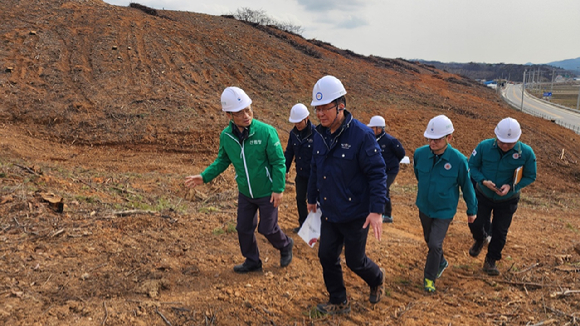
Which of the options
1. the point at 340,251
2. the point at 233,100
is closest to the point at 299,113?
the point at 233,100

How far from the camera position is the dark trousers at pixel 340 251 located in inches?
127

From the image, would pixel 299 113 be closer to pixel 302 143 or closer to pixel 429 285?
pixel 302 143

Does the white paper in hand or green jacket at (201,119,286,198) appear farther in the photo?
green jacket at (201,119,286,198)

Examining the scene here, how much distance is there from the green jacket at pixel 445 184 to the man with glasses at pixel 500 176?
1.98 ft

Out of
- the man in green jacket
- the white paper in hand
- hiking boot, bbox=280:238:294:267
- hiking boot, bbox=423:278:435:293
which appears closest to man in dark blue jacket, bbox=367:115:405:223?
hiking boot, bbox=423:278:435:293

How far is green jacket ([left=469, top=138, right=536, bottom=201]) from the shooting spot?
437 cm

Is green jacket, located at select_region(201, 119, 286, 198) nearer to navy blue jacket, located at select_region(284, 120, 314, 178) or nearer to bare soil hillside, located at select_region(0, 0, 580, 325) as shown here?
bare soil hillside, located at select_region(0, 0, 580, 325)

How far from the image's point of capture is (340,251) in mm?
3436

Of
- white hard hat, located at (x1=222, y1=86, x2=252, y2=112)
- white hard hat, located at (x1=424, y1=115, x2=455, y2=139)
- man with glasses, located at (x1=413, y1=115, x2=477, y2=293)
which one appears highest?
white hard hat, located at (x1=222, y1=86, x2=252, y2=112)

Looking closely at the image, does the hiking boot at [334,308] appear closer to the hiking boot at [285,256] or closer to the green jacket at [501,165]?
the hiking boot at [285,256]

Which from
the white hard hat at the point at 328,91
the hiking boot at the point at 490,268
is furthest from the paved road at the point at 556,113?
the white hard hat at the point at 328,91

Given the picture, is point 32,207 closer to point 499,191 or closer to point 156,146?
point 499,191

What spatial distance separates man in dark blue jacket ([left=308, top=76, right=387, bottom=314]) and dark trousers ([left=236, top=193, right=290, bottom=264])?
2.47 ft

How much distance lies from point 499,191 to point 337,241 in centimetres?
227
